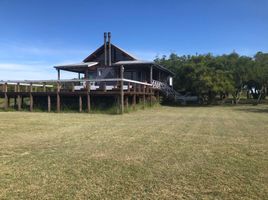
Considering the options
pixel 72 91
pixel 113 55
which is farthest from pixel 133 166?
pixel 113 55

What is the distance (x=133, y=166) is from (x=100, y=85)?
1726 centimetres

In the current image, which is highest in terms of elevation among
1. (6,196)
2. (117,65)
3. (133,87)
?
(117,65)

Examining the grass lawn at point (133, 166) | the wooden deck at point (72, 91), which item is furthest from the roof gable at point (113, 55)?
the grass lawn at point (133, 166)

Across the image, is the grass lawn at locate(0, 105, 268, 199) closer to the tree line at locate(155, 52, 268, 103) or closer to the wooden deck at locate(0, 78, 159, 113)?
the wooden deck at locate(0, 78, 159, 113)

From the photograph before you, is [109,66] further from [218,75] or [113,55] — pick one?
[218,75]

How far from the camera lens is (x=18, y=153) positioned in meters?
7.10

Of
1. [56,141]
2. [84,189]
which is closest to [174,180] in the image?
[84,189]

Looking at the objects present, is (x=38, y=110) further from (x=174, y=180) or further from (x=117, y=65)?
(x=174, y=180)

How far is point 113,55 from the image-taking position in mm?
30562

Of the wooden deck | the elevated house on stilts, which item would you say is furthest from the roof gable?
the wooden deck

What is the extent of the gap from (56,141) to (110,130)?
2660mm

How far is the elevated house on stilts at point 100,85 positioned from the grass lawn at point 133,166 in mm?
10082

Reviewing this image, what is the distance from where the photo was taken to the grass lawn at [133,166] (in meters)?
4.73

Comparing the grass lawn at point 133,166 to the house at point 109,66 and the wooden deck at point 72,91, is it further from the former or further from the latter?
the house at point 109,66
